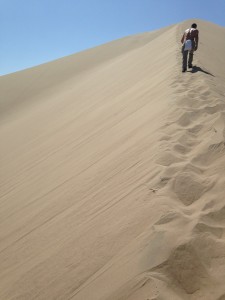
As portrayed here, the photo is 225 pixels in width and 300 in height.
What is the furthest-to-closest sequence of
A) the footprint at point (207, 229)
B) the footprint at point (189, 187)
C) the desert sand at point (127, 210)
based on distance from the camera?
the footprint at point (189, 187) < the footprint at point (207, 229) < the desert sand at point (127, 210)

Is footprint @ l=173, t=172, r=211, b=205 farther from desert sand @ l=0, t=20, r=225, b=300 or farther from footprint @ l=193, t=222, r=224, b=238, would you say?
footprint @ l=193, t=222, r=224, b=238

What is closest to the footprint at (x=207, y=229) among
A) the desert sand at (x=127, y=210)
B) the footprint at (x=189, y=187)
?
the desert sand at (x=127, y=210)

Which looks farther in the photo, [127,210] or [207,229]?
[127,210]

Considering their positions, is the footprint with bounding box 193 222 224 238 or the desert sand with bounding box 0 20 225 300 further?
the footprint with bounding box 193 222 224 238

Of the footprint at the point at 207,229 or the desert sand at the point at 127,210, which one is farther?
the footprint at the point at 207,229

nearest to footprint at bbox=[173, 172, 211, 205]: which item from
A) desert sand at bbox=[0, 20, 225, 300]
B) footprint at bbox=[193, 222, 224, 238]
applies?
desert sand at bbox=[0, 20, 225, 300]

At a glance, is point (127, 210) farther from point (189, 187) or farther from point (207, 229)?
point (207, 229)

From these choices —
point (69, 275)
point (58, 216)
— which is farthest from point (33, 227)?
point (69, 275)

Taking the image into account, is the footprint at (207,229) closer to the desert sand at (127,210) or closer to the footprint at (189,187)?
the desert sand at (127,210)

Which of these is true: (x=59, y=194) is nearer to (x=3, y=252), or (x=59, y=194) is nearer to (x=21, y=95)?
(x=3, y=252)

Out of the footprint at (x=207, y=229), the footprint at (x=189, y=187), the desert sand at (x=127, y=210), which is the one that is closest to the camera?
the desert sand at (x=127, y=210)

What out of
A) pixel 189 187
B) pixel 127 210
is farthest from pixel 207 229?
pixel 127 210

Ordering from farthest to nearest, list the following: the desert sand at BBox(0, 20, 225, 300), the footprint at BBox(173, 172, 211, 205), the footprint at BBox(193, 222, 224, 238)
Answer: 1. the footprint at BBox(173, 172, 211, 205)
2. the footprint at BBox(193, 222, 224, 238)
3. the desert sand at BBox(0, 20, 225, 300)

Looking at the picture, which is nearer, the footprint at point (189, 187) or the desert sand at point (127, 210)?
the desert sand at point (127, 210)
